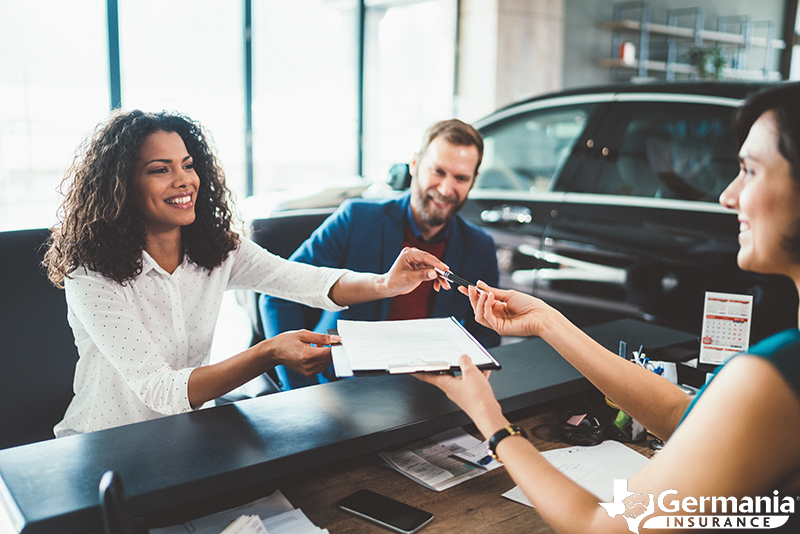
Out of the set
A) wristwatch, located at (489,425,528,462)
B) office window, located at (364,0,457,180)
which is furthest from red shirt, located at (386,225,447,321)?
office window, located at (364,0,457,180)

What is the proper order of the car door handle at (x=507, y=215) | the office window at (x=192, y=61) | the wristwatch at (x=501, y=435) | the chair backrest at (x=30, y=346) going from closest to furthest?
1. the wristwatch at (x=501, y=435)
2. the chair backrest at (x=30, y=346)
3. the car door handle at (x=507, y=215)
4. the office window at (x=192, y=61)

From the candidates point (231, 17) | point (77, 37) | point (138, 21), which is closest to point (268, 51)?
point (231, 17)

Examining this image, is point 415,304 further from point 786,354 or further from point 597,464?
point 786,354

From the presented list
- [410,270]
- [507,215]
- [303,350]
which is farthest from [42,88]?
[303,350]

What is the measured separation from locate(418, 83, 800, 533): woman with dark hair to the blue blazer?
1185 millimetres

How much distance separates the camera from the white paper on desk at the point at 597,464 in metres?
1.19

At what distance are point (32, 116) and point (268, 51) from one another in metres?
2.24

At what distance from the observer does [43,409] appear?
5.38 feet

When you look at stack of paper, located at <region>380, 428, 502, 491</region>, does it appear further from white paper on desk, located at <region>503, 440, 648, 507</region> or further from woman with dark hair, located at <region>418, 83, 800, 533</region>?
woman with dark hair, located at <region>418, 83, 800, 533</region>

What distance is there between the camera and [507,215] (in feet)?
10.1

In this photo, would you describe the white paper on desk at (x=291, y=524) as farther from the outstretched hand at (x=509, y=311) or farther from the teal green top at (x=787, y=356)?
the teal green top at (x=787, y=356)

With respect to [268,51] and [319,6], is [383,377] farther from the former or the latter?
[319,6]

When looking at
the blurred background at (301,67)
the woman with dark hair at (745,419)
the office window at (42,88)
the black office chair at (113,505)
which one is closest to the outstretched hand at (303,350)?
the woman with dark hair at (745,419)

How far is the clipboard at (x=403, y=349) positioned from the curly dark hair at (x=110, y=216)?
54 centimetres
